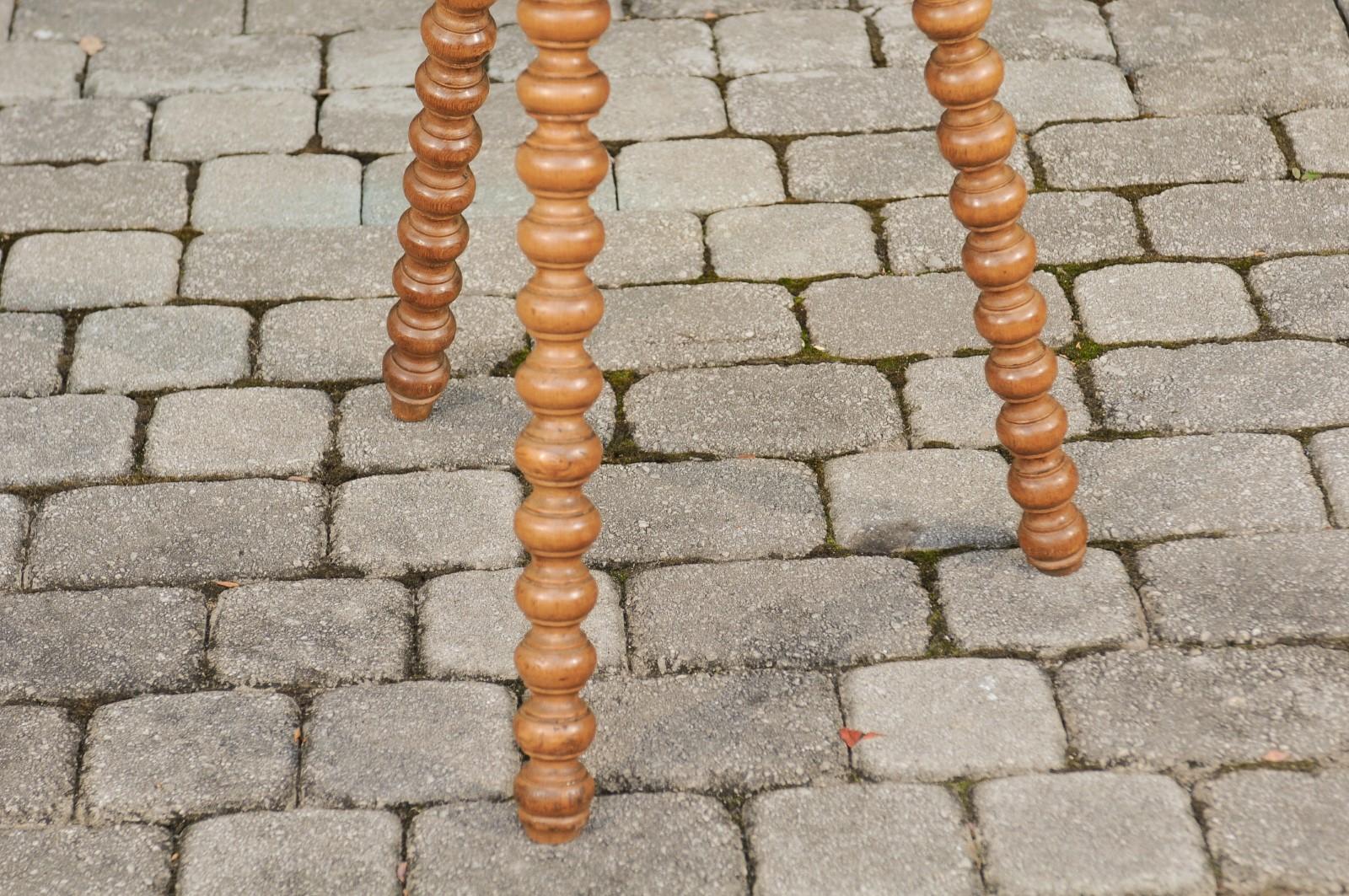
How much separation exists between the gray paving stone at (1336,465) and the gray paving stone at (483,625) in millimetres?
1200

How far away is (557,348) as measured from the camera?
192 centimetres

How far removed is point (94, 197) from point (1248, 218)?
8.27 feet

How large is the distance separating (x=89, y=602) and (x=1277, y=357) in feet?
7.01

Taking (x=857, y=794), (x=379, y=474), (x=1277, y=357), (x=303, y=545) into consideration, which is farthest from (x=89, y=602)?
(x=1277, y=357)

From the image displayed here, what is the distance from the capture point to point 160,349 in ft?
10.3

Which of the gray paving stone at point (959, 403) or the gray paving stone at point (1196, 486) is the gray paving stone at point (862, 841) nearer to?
the gray paving stone at point (1196, 486)

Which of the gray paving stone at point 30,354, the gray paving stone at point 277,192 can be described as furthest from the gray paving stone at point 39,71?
the gray paving stone at point 30,354

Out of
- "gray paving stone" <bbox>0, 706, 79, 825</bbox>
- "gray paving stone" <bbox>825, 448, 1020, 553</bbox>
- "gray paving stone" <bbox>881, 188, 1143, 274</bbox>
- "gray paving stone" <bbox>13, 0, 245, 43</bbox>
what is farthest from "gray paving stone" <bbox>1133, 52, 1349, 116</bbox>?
"gray paving stone" <bbox>0, 706, 79, 825</bbox>

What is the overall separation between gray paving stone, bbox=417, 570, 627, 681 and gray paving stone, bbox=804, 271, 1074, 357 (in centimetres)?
81

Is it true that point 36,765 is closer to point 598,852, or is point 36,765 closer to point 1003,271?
point 598,852

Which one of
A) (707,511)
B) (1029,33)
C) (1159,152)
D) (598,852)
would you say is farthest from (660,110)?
(598,852)

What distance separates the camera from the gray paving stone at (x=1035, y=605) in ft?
7.98

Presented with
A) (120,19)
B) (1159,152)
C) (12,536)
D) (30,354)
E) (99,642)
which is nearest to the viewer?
(99,642)

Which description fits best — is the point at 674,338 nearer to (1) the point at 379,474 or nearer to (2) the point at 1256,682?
(1) the point at 379,474
